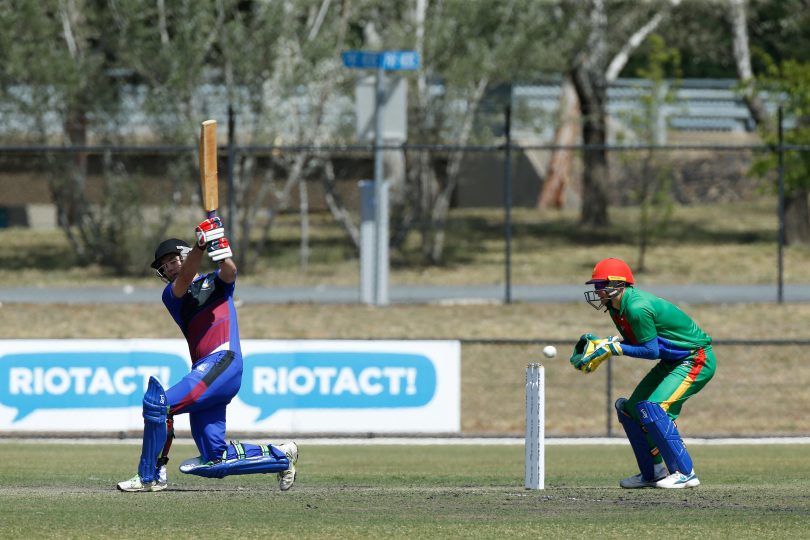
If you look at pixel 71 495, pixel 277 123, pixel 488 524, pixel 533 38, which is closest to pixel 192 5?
pixel 277 123

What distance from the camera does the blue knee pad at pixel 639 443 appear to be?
10.1 metres

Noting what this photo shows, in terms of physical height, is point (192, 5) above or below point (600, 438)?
above

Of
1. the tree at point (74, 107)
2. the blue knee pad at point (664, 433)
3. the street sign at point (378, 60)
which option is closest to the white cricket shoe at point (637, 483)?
the blue knee pad at point (664, 433)

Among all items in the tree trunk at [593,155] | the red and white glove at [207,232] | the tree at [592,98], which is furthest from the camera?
the tree trunk at [593,155]

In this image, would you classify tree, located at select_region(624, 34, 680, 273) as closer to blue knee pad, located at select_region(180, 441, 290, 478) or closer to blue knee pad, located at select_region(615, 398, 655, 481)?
blue knee pad, located at select_region(615, 398, 655, 481)

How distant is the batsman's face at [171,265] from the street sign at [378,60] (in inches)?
470

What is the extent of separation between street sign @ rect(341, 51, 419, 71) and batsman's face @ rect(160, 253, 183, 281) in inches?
470

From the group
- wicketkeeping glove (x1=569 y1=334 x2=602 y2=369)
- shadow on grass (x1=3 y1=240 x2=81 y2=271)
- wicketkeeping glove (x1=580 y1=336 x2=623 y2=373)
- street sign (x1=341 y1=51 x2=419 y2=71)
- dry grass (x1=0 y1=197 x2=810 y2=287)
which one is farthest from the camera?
shadow on grass (x1=3 y1=240 x2=81 y2=271)

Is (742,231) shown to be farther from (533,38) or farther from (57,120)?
(57,120)

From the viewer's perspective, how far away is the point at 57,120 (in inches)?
1089

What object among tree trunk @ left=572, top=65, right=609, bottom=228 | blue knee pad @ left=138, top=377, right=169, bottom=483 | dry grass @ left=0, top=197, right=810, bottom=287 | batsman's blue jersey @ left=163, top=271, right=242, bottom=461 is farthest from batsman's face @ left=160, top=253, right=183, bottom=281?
tree trunk @ left=572, top=65, right=609, bottom=228

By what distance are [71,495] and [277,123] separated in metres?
18.6

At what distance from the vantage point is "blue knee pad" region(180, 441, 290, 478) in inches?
362

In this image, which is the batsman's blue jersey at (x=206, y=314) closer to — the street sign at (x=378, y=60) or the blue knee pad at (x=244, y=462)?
the blue knee pad at (x=244, y=462)
